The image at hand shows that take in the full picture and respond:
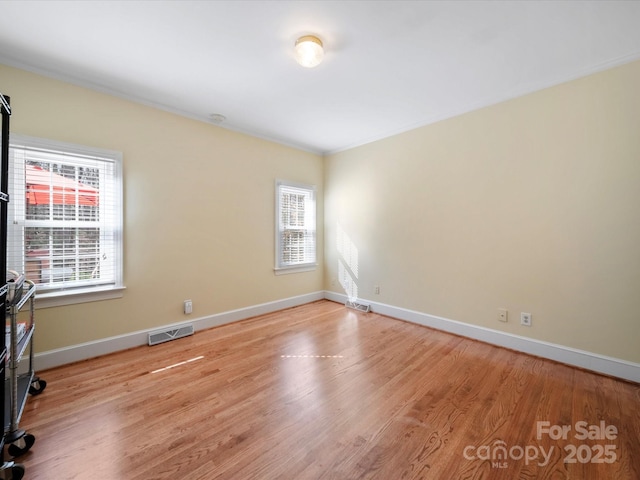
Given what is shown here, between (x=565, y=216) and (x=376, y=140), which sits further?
(x=376, y=140)

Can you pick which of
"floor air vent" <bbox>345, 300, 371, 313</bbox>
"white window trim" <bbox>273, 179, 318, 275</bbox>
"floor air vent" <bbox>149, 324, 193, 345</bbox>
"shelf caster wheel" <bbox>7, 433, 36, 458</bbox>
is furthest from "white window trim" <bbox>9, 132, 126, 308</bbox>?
"floor air vent" <bbox>345, 300, 371, 313</bbox>

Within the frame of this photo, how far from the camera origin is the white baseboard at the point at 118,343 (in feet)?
7.68

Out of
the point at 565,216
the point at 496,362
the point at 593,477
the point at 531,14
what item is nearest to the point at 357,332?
the point at 496,362

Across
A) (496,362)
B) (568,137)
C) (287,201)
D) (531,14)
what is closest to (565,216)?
(568,137)

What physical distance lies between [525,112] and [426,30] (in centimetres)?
153

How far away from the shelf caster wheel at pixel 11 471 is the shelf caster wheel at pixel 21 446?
0.19 m

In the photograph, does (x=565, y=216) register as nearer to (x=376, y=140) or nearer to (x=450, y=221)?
(x=450, y=221)

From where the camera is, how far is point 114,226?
266 cm

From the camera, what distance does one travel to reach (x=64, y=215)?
242 cm

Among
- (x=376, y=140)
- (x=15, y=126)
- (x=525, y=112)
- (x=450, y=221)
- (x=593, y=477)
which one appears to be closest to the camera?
(x=593, y=477)

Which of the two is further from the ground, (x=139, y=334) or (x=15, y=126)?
(x=15, y=126)

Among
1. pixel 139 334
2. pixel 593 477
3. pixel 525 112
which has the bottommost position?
pixel 593 477

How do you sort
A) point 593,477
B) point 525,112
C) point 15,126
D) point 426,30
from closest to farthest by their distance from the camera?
point 593,477 < point 426,30 < point 15,126 < point 525,112

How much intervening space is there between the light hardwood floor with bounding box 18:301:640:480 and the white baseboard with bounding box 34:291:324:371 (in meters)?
0.09
